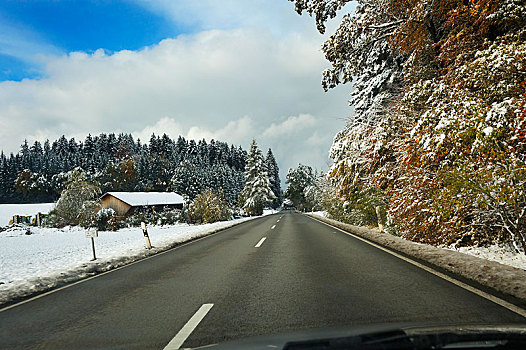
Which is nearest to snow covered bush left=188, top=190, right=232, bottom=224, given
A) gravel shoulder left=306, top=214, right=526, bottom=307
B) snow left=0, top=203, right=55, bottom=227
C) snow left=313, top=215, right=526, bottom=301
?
snow left=313, top=215, right=526, bottom=301

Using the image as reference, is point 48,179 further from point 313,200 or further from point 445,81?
point 445,81

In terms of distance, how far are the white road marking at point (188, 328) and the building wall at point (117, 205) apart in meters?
49.4

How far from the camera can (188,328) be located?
3.53 m

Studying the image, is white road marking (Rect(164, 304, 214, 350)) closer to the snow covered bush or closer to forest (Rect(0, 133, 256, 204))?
the snow covered bush

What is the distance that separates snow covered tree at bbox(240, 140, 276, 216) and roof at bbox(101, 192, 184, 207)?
1294cm

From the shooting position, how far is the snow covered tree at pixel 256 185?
199ft

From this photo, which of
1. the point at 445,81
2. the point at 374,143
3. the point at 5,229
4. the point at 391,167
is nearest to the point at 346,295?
the point at 445,81

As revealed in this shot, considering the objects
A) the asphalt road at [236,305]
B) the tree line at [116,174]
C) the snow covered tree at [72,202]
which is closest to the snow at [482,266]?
the asphalt road at [236,305]

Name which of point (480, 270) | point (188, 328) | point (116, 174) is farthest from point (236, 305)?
point (116, 174)

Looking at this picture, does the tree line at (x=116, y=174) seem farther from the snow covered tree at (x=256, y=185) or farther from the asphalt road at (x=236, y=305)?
the asphalt road at (x=236, y=305)

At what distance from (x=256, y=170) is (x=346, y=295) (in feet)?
195

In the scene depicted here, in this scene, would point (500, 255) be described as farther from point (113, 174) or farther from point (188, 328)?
point (113, 174)

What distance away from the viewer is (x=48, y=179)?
297ft

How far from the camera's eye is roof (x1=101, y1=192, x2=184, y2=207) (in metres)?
49.8
